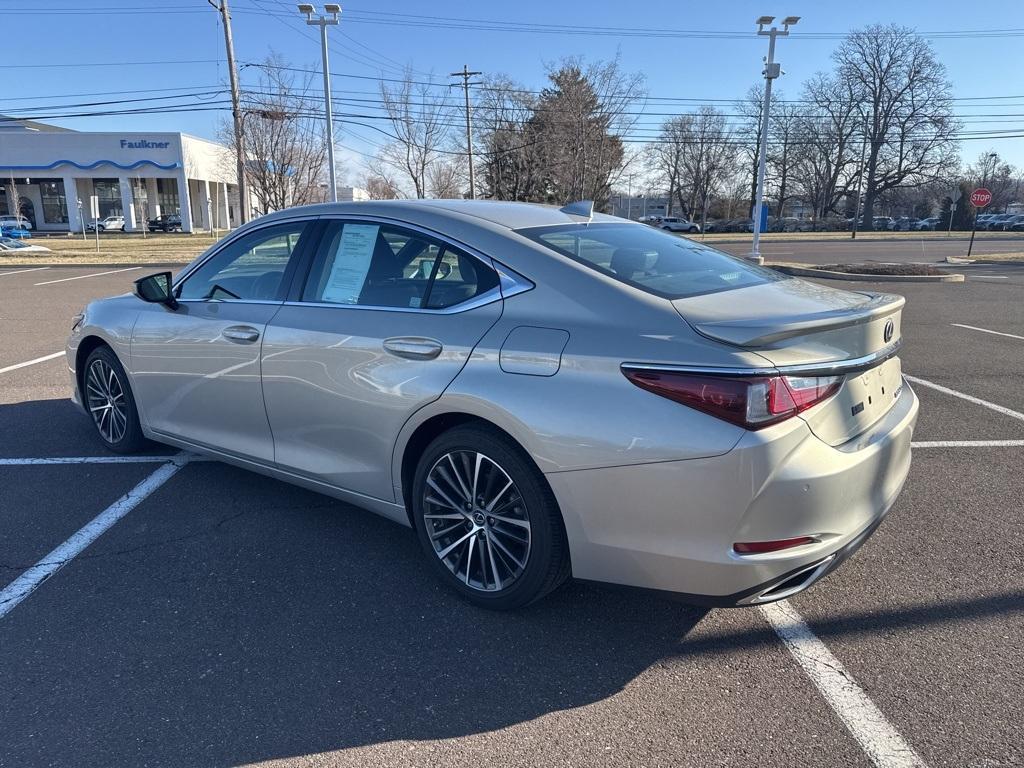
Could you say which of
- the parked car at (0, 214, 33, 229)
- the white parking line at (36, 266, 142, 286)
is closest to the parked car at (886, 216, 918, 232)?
the white parking line at (36, 266, 142, 286)

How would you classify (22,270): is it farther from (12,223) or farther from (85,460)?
(12,223)

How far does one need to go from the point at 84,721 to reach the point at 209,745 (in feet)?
1.51

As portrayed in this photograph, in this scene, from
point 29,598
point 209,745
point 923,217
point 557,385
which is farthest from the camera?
point 923,217

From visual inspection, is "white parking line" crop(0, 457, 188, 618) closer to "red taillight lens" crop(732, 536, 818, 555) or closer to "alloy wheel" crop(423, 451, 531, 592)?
"alloy wheel" crop(423, 451, 531, 592)

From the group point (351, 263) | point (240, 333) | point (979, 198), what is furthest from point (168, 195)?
point (351, 263)

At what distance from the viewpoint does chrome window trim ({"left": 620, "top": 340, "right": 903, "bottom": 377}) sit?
2.26 m

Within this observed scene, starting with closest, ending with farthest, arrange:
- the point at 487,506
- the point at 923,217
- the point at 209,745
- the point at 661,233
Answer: the point at 209,745
the point at 487,506
the point at 661,233
the point at 923,217

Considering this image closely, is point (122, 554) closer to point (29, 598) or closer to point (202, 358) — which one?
point (29, 598)

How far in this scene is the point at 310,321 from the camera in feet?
11.2

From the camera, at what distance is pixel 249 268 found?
3.97 metres

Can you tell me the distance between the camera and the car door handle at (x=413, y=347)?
9.55ft

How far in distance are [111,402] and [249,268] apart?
5.26 feet

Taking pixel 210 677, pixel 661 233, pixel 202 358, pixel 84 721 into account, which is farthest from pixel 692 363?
pixel 202 358

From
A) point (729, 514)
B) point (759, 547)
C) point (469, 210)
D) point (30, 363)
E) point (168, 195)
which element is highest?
point (168, 195)
